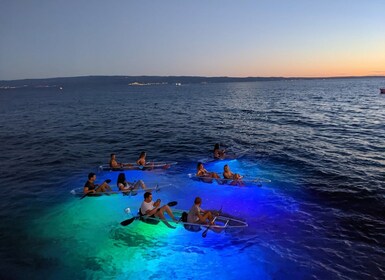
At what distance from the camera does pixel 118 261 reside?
14.6 m

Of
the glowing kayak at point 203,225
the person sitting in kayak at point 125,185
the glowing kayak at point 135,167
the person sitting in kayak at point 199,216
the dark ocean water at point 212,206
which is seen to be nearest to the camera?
the dark ocean water at point 212,206

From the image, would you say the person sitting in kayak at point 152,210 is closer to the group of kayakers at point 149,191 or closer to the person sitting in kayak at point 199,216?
the group of kayakers at point 149,191

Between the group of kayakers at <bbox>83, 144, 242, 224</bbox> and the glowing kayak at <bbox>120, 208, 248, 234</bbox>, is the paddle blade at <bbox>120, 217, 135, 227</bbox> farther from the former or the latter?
the group of kayakers at <bbox>83, 144, 242, 224</bbox>

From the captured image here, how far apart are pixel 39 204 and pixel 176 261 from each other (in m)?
12.3

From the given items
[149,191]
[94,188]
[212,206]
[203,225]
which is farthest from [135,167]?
[203,225]

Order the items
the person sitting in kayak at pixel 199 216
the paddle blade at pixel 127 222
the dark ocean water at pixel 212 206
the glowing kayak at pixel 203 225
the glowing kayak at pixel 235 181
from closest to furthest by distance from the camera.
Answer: the dark ocean water at pixel 212 206 < the glowing kayak at pixel 203 225 < the person sitting in kayak at pixel 199 216 < the paddle blade at pixel 127 222 < the glowing kayak at pixel 235 181

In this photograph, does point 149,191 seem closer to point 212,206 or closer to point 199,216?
A: point 212,206

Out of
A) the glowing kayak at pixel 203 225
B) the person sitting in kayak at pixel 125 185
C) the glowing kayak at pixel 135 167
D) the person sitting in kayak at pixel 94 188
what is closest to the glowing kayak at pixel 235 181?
the person sitting in kayak at pixel 125 185

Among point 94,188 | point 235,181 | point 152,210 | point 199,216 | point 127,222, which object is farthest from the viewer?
point 235,181

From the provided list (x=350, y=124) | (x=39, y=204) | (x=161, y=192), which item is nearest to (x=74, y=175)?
(x=39, y=204)

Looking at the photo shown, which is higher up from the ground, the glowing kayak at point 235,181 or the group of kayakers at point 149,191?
the group of kayakers at point 149,191

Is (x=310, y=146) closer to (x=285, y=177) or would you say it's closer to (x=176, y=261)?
(x=285, y=177)

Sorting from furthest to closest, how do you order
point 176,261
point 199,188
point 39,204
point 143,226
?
1. point 199,188
2. point 39,204
3. point 143,226
4. point 176,261

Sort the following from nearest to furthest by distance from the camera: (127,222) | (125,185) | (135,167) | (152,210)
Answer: (127,222) < (152,210) < (125,185) < (135,167)
